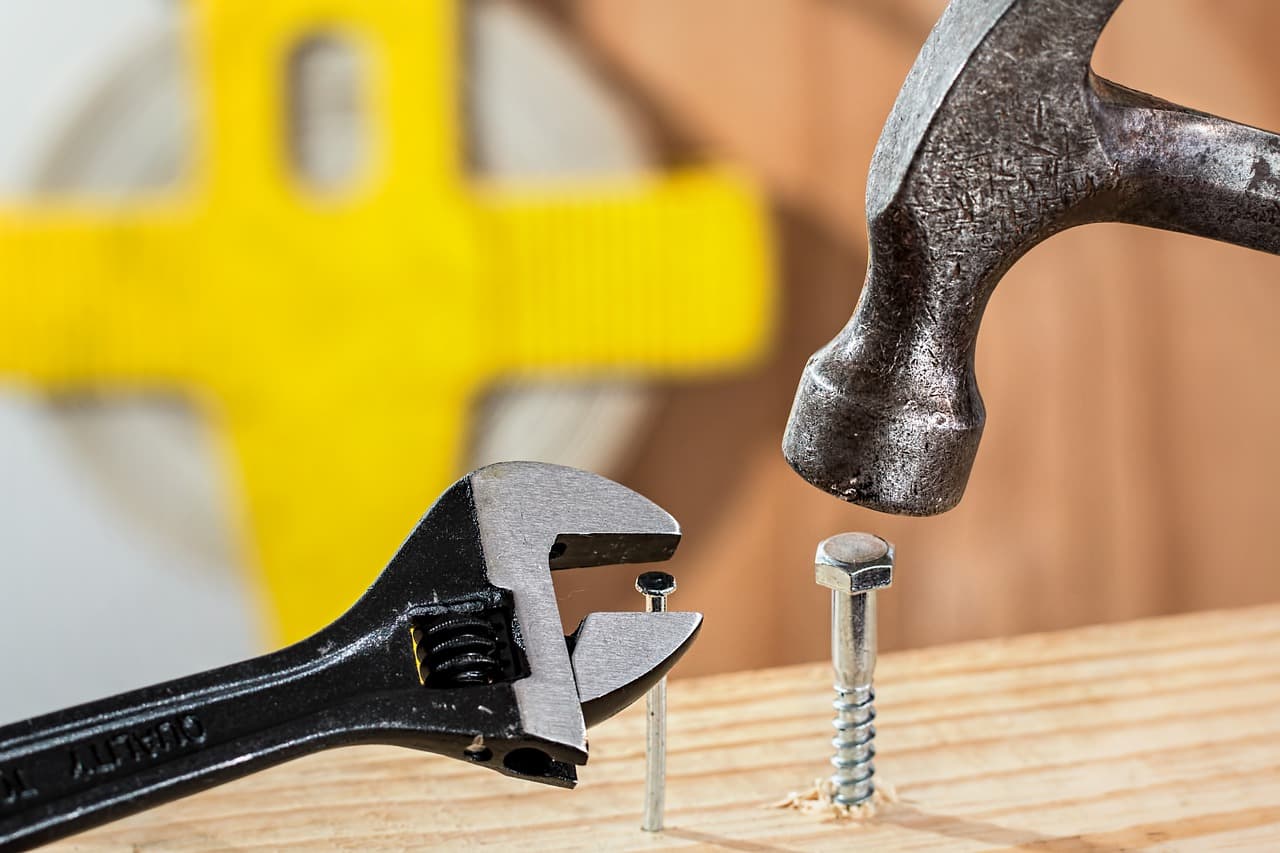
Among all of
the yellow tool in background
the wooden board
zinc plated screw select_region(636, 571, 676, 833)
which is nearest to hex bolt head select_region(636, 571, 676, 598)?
zinc plated screw select_region(636, 571, 676, 833)

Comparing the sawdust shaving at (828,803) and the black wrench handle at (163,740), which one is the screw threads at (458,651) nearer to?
the black wrench handle at (163,740)

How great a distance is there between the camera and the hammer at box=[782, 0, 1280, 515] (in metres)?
0.37

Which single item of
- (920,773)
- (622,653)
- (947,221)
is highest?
(947,221)

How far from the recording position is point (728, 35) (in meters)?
1.01

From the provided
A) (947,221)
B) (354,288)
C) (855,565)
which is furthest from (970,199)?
(354,288)

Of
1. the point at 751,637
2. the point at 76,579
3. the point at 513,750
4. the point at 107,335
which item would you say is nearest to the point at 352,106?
the point at 107,335

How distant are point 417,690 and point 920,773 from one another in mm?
250

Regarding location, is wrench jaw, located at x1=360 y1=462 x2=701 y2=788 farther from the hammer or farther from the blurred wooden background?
the blurred wooden background

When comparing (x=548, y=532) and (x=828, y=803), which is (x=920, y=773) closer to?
(x=828, y=803)

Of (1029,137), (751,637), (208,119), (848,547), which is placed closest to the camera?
(1029,137)

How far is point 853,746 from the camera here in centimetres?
53

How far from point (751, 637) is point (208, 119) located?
1.93 ft

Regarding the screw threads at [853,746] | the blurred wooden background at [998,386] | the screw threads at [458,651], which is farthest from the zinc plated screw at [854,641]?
the blurred wooden background at [998,386]

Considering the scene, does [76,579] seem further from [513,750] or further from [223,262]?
[513,750]
